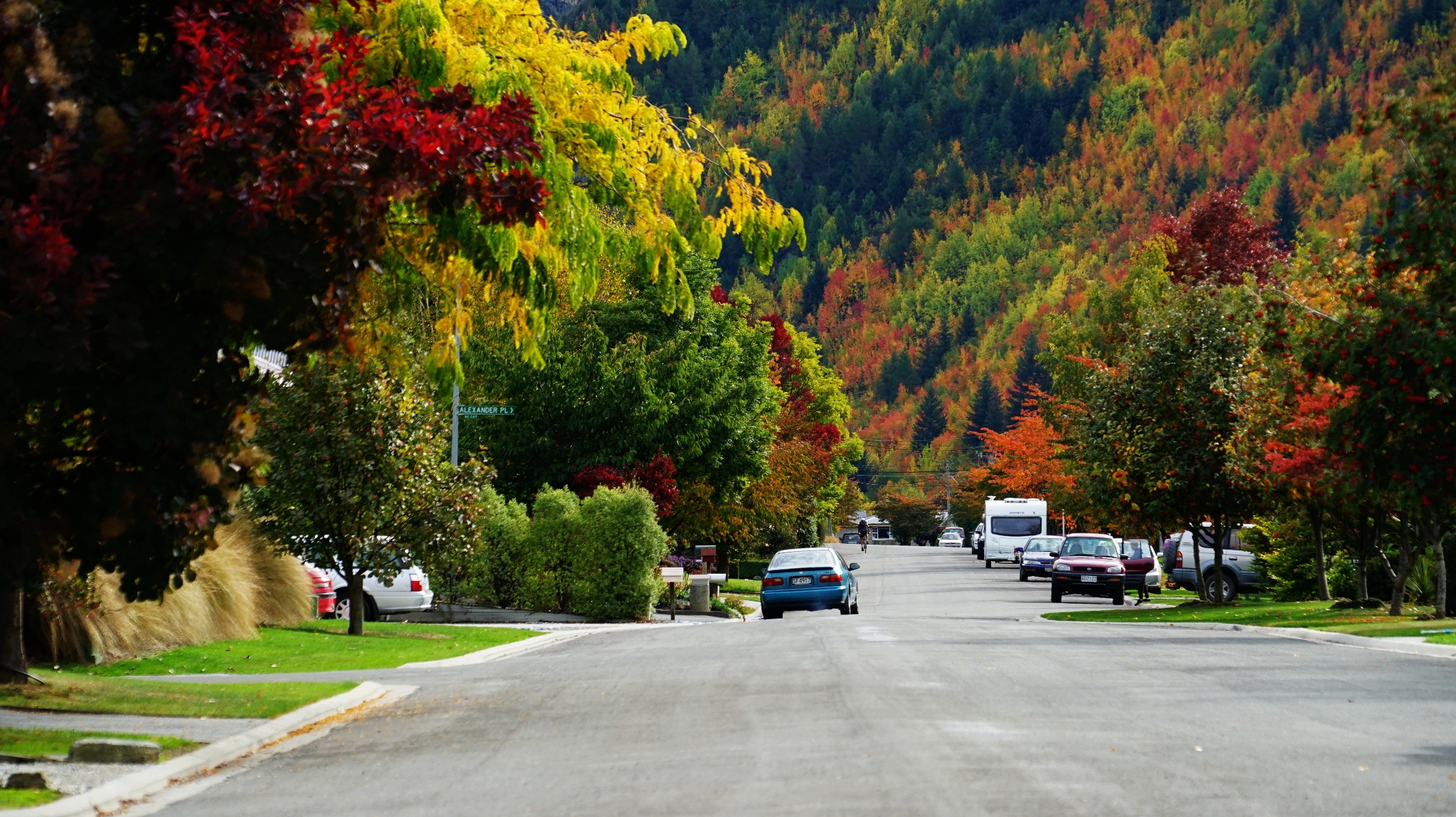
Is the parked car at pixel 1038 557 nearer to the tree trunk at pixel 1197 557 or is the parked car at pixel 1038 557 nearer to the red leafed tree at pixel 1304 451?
the tree trunk at pixel 1197 557

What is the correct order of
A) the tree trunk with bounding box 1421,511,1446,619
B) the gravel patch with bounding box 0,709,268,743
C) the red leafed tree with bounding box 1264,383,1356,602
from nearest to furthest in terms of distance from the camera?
1. the gravel patch with bounding box 0,709,268,743
2. the tree trunk with bounding box 1421,511,1446,619
3. the red leafed tree with bounding box 1264,383,1356,602

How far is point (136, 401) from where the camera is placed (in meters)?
9.84

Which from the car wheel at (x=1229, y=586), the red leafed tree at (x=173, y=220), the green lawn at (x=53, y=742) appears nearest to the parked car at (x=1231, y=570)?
the car wheel at (x=1229, y=586)

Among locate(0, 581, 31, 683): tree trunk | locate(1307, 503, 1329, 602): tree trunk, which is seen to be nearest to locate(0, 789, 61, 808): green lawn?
locate(0, 581, 31, 683): tree trunk

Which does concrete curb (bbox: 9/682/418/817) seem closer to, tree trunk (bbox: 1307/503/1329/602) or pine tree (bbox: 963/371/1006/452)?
tree trunk (bbox: 1307/503/1329/602)

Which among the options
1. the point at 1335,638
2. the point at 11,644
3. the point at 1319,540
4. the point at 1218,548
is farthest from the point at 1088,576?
the point at 11,644

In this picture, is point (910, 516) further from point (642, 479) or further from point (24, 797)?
point (24, 797)

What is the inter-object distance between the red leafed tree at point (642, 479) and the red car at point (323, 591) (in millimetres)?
10715

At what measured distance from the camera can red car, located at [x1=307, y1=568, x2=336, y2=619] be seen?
29.0m

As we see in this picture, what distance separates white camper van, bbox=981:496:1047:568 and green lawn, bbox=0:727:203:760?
64.7 meters

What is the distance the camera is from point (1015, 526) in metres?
75.1

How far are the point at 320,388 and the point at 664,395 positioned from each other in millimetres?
18689

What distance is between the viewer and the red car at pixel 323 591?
95.2ft

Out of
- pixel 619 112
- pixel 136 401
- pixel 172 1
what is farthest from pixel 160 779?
pixel 619 112
